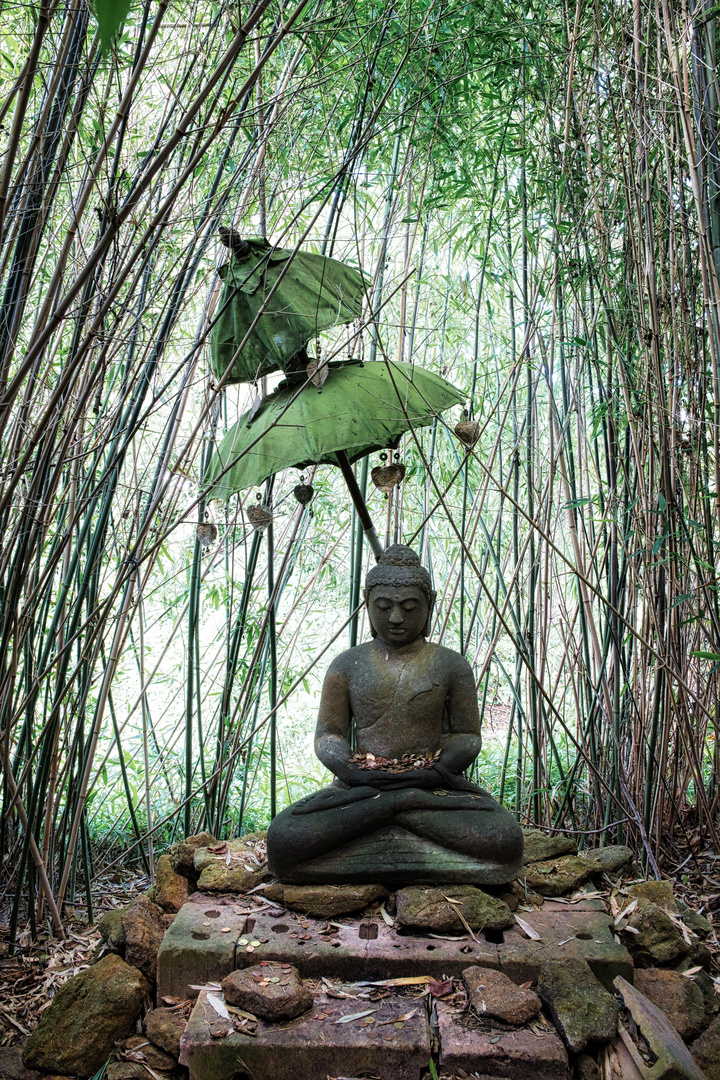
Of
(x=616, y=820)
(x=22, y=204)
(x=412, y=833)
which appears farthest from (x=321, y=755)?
(x=22, y=204)

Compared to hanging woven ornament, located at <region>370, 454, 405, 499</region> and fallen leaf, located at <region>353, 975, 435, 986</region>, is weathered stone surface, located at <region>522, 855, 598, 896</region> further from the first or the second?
hanging woven ornament, located at <region>370, 454, 405, 499</region>

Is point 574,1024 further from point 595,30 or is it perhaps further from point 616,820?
point 595,30

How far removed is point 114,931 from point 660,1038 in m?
1.43

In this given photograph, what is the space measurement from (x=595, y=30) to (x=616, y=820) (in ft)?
9.28

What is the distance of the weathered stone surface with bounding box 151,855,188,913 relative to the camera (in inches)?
101

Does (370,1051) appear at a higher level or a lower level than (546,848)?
lower

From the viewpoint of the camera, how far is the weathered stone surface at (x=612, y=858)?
272cm

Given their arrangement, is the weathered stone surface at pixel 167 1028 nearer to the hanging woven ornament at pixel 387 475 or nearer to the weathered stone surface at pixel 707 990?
the weathered stone surface at pixel 707 990

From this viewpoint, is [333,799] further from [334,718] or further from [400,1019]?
[400,1019]

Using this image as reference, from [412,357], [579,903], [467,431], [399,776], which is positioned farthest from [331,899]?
[412,357]

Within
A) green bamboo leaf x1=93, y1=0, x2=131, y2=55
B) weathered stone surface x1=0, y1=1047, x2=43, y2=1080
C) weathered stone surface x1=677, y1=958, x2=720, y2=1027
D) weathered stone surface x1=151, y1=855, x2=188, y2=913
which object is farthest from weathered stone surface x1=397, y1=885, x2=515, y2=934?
green bamboo leaf x1=93, y1=0, x2=131, y2=55

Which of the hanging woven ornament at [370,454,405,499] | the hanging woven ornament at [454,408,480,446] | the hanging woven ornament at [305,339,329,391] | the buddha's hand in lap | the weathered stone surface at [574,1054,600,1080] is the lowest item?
the weathered stone surface at [574,1054,600,1080]

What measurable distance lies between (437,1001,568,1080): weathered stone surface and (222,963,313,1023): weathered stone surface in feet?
1.10

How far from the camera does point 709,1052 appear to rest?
2076 millimetres
